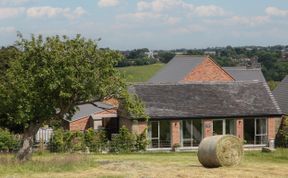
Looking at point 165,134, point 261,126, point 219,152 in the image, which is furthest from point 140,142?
point 219,152

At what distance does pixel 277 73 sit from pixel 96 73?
86.9 metres

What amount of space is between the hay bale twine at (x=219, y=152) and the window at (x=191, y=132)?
21.2 meters

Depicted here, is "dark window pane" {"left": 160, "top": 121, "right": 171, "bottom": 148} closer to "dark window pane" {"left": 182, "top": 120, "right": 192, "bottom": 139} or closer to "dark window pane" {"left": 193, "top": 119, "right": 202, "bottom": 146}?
"dark window pane" {"left": 182, "top": 120, "right": 192, "bottom": 139}

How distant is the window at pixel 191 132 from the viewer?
46094 mm

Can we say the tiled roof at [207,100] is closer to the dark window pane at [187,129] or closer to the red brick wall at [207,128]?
the red brick wall at [207,128]

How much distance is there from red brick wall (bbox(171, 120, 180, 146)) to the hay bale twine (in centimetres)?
2075

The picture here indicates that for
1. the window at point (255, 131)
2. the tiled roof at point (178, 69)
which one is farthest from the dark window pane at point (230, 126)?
the tiled roof at point (178, 69)

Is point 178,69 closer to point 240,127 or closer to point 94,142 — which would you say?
point 240,127

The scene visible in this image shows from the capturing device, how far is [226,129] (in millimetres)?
47188

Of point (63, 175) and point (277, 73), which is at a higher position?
point (277, 73)

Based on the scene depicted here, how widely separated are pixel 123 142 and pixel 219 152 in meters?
18.9

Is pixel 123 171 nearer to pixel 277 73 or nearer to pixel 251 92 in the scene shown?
pixel 251 92

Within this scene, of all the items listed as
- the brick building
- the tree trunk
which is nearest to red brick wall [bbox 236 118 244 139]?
the brick building

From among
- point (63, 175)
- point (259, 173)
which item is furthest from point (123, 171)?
point (259, 173)
